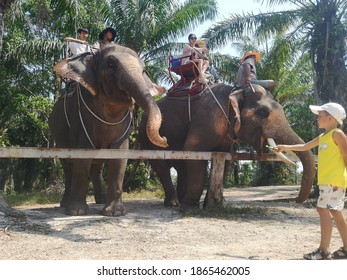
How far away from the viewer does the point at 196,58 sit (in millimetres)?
8906

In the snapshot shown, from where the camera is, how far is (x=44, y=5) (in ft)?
61.7

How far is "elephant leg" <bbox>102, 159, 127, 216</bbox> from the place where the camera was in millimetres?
6730

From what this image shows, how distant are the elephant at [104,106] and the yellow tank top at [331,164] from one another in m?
2.57

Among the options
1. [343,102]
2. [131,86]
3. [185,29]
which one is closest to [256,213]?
[131,86]

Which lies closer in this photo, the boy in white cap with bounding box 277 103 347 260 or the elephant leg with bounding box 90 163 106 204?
the boy in white cap with bounding box 277 103 347 260

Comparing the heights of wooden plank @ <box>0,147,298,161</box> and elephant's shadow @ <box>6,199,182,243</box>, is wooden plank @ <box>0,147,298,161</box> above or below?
above

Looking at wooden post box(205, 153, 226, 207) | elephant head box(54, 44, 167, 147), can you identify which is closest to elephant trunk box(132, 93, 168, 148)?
elephant head box(54, 44, 167, 147)

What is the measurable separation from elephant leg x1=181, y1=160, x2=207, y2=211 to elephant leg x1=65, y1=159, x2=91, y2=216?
1.68 meters

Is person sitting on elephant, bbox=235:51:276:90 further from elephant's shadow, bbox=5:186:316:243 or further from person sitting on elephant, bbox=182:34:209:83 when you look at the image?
elephant's shadow, bbox=5:186:316:243

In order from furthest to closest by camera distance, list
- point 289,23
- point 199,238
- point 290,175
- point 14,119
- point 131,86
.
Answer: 1. point 290,175
2. point 14,119
3. point 289,23
4. point 131,86
5. point 199,238

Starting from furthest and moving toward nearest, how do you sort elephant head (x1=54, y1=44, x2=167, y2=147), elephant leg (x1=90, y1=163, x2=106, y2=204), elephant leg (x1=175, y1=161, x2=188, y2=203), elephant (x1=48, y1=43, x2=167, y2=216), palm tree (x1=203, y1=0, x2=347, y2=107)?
palm tree (x1=203, y1=0, x2=347, y2=107) → elephant leg (x1=175, y1=161, x2=188, y2=203) → elephant leg (x1=90, y1=163, x2=106, y2=204) → elephant (x1=48, y1=43, x2=167, y2=216) → elephant head (x1=54, y1=44, x2=167, y2=147)

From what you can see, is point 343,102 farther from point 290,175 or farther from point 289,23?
point 290,175

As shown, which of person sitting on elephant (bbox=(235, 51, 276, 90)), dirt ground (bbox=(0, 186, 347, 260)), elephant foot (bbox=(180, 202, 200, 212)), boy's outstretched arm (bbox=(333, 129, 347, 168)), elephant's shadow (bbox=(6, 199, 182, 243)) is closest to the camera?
boy's outstretched arm (bbox=(333, 129, 347, 168))

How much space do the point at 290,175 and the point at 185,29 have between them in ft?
40.1
